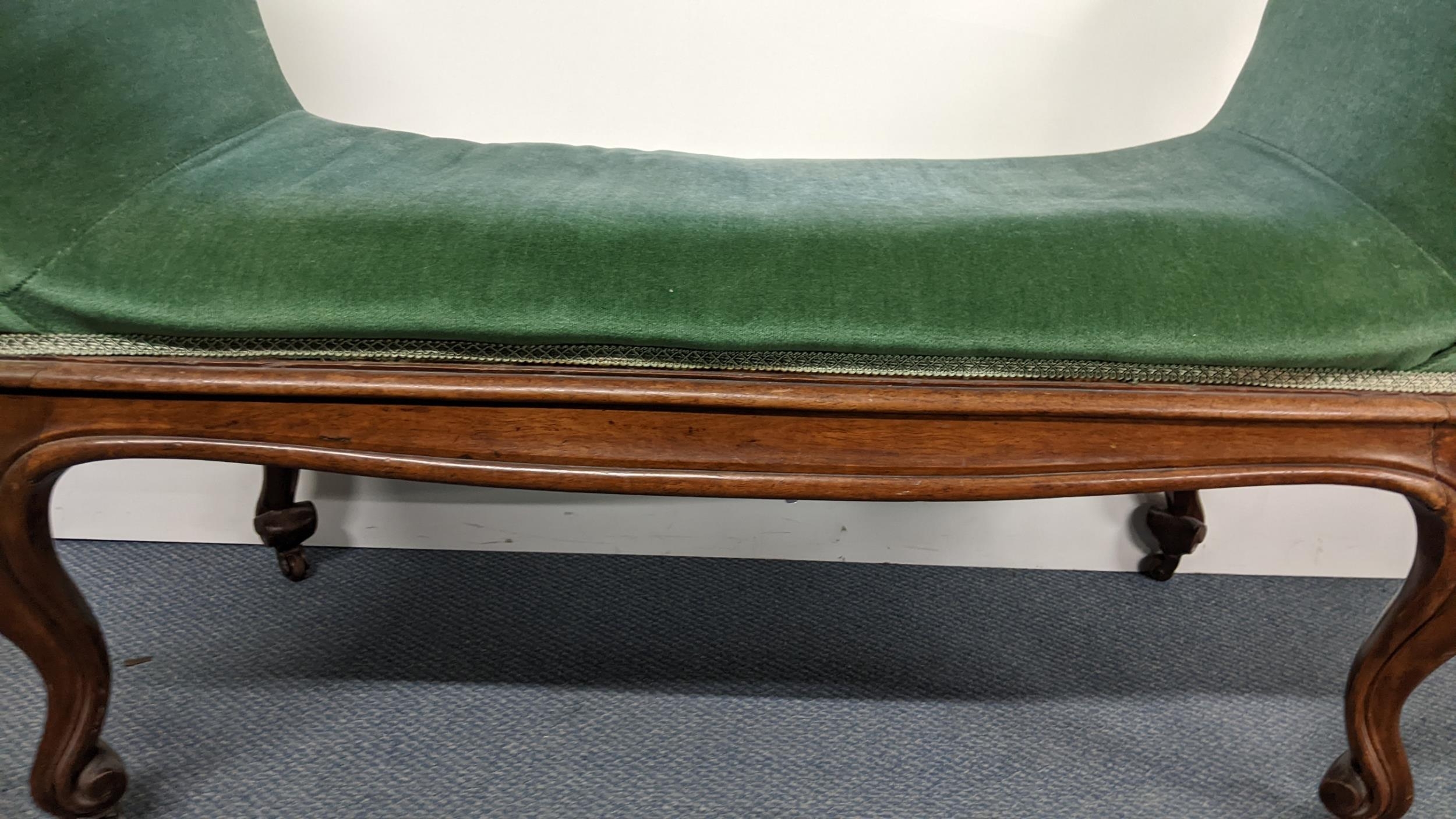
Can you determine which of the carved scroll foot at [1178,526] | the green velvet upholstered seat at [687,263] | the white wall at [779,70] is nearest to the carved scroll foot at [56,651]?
the green velvet upholstered seat at [687,263]

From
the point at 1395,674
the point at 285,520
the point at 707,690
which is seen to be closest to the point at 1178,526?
the point at 1395,674

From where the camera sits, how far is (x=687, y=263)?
46 cm

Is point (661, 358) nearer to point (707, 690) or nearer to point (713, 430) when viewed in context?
point (713, 430)

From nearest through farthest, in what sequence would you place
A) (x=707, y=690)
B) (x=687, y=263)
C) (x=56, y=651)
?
(x=687, y=263), (x=56, y=651), (x=707, y=690)

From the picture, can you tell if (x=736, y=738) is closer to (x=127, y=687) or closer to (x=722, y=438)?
(x=722, y=438)

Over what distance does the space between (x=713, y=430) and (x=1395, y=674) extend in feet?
1.56

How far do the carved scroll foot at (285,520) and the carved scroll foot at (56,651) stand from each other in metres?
0.31

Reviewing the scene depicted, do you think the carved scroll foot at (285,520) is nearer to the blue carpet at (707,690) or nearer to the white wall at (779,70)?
the blue carpet at (707,690)

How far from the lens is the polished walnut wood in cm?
47

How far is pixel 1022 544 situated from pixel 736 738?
0.45 m

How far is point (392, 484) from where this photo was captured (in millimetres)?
1005

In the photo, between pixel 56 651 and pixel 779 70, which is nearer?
pixel 56 651

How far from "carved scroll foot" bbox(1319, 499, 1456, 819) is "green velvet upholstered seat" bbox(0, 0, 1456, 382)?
13 cm

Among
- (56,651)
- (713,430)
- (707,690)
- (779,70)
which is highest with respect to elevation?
(779,70)
